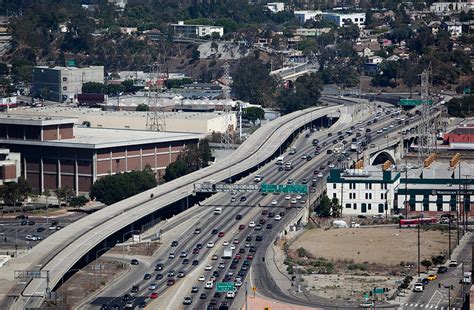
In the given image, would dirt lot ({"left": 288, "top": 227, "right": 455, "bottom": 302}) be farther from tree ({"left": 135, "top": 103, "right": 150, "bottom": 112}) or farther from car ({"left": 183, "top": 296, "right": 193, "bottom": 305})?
tree ({"left": 135, "top": 103, "right": 150, "bottom": 112})

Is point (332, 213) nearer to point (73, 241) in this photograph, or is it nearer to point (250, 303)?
point (73, 241)

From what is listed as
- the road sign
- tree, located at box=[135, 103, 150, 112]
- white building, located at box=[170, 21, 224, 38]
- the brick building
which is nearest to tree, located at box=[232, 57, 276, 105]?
tree, located at box=[135, 103, 150, 112]

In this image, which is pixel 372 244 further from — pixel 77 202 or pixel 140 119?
pixel 140 119

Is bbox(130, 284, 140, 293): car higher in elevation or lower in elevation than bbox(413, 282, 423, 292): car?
lower

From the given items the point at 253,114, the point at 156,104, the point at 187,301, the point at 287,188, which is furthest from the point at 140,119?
the point at 187,301

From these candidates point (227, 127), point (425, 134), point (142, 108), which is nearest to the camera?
point (425, 134)

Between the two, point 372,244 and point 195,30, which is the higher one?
point 195,30
